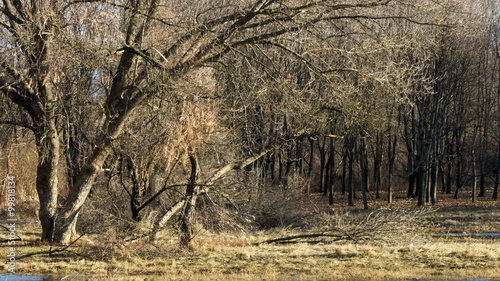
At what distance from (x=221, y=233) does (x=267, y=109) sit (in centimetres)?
363

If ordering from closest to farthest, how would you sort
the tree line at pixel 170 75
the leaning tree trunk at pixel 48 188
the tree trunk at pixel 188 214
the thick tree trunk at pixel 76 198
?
the tree line at pixel 170 75, the tree trunk at pixel 188 214, the thick tree trunk at pixel 76 198, the leaning tree trunk at pixel 48 188

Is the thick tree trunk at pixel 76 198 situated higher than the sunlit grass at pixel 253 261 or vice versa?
the thick tree trunk at pixel 76 198

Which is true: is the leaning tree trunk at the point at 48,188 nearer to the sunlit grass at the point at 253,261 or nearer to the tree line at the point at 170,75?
the tree line at the point at 170,75

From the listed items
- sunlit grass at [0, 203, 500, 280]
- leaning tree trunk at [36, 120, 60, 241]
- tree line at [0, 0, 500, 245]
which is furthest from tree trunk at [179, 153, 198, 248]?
leaning tree trunk at [36, 120, 60, 241]

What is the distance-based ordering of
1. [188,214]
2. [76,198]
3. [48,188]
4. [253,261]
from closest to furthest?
[253,261]
[188,214]
[76,198]
[48,188]

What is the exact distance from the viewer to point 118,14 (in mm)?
10969

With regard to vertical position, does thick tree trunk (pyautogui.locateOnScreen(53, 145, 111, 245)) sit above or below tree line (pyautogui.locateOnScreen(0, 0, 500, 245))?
below

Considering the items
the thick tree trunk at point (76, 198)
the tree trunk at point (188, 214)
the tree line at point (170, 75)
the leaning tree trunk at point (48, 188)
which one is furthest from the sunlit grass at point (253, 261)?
the tree line at point (170, 75)

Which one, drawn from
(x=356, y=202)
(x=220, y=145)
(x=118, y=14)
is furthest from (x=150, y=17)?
(x=356, y=202)

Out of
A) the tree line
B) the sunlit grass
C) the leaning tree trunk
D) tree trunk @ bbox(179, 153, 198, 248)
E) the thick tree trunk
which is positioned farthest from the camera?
the leaning tree trunk

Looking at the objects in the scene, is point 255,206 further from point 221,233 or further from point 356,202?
point 356,202

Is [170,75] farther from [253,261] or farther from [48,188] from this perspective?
[48,188]

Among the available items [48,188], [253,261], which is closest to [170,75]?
[253,261]

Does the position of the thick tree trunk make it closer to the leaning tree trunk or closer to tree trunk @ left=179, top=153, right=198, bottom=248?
the leaning tree trunk
